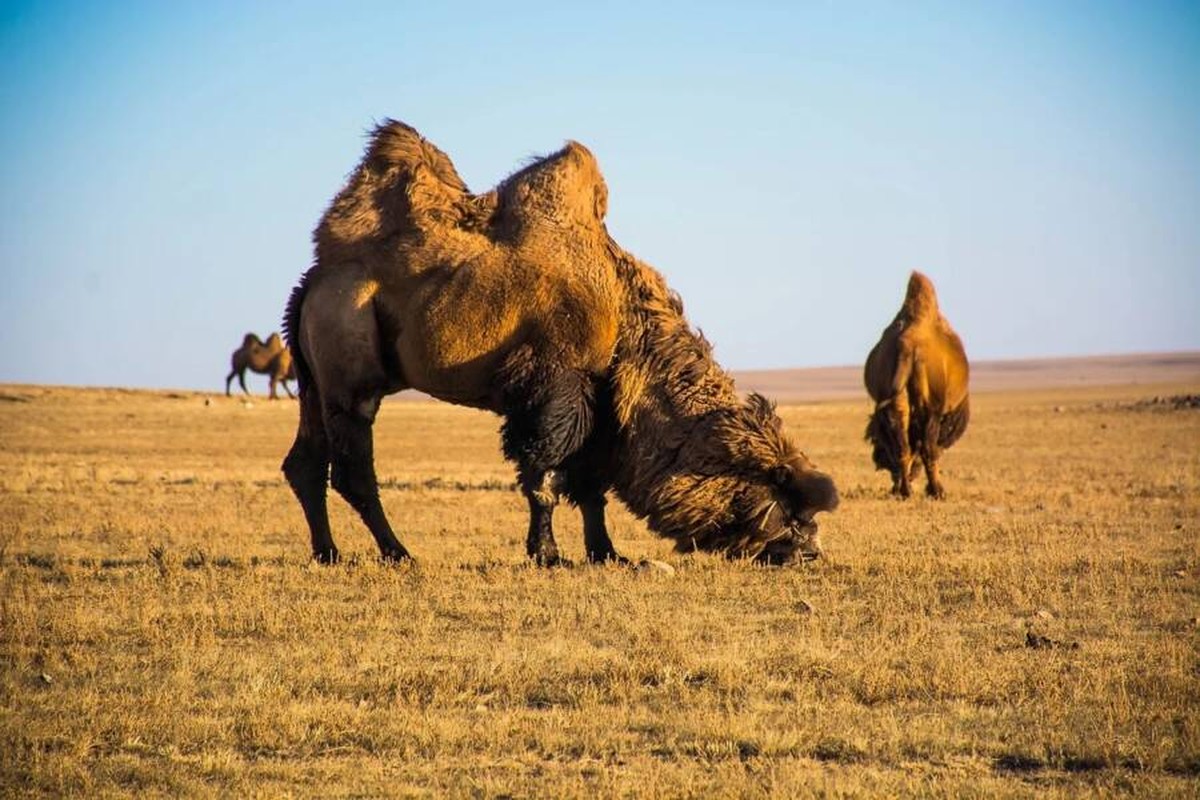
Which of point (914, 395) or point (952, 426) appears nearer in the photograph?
point (914, 395)

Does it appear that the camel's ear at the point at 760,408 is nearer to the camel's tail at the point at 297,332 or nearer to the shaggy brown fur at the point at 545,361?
the shaggy brown fur at the point at 545,361

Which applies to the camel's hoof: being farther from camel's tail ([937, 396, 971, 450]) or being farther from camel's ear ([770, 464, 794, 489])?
camel's tail ([937, 396, 971, 450])

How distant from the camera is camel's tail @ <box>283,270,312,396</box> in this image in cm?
1202

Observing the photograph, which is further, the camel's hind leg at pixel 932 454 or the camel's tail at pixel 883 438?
the camel's tail at pixel 883 438

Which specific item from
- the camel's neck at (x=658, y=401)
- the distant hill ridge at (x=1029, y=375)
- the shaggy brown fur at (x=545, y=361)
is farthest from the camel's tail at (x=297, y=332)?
the distant hill ridge at (x=1029, y=375)

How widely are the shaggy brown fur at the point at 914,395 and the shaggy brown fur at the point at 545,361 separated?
8212mm

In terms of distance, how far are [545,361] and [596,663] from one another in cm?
376

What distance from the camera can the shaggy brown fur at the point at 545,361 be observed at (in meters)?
11.1

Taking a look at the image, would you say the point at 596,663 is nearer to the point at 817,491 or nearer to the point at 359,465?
the point at 817,491

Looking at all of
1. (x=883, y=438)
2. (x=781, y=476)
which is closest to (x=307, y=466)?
(x=781, y=476)

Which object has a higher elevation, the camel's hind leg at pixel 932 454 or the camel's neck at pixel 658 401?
the camel's neck at pixel 658 401

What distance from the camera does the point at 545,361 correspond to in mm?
11109

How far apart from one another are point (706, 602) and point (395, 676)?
116 inches

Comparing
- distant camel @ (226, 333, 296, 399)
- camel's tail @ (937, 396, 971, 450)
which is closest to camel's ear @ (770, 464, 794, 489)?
camel's tail @ (937, 396, 971, 450)
